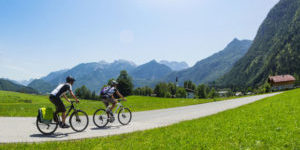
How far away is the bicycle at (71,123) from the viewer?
10.0 metres

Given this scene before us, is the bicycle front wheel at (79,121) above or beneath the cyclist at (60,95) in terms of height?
beneath

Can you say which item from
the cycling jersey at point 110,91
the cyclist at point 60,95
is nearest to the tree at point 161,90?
the cycling jersey at point 110,91

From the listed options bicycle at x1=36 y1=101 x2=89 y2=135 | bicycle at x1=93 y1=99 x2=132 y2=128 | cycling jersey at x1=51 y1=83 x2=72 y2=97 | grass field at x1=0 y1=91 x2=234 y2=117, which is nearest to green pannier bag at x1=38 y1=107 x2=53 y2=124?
bicycle at x1=36 y1=101 x2=89 y2=135

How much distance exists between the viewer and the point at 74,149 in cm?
705

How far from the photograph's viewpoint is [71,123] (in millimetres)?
10609

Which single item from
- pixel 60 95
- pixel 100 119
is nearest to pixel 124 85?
pixel 100 119

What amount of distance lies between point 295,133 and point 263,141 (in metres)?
1.80

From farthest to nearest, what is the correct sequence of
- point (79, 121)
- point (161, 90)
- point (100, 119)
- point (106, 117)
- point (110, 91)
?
point (161, 90)
point (110, 91)
point (106, 117)
point (100, 119)
point (79, 121)

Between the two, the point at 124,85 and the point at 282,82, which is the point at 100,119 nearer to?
the point at 124,85

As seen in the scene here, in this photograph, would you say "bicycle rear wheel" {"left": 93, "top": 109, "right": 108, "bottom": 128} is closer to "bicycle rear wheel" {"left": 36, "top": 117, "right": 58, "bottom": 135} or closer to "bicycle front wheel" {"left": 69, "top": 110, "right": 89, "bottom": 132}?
"bicycle front wheel" {"left": 69, "top": 110, "right": 89, "bottom": 132}

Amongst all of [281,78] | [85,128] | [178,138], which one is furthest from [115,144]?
[281,78]

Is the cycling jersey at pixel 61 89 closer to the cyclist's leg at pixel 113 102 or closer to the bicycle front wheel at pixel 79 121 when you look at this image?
the bicycle front wheel at pixel 79 121

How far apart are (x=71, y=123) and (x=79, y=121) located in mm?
540

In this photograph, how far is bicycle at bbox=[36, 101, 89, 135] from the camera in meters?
10.0
